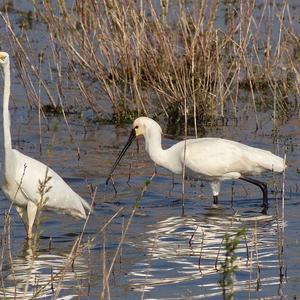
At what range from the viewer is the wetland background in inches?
277

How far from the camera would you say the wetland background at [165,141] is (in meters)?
7.04

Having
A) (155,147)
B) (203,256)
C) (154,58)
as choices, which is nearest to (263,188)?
(155,147)

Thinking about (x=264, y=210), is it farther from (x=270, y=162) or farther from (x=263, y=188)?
(x=270, y=162)

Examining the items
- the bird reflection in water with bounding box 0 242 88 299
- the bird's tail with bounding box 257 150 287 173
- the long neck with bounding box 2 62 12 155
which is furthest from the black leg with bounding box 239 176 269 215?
the long neck with bounding box 2 62 12 155

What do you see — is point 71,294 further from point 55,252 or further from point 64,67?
point 64,67

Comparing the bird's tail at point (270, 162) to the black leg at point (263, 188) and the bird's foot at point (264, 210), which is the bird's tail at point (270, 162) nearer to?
the black leg at point (263, 188)

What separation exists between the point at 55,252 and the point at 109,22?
4.48 m

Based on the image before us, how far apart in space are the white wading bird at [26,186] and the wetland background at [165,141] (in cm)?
19

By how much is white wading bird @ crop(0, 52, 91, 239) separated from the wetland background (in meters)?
0.19

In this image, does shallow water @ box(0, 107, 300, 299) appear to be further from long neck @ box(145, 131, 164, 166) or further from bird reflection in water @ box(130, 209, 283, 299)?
long neck @ box(145, 131, 164, 166)

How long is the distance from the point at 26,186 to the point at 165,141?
4126 mm

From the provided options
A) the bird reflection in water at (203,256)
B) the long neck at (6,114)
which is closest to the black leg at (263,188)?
the bird reflection in water at (203,256)

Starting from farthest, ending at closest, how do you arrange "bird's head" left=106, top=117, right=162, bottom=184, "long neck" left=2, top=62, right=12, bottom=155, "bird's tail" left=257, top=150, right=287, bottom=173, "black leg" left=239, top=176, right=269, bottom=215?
1. "bird's head" left=106, top=117, right=162, bottom=184
2. "bird's tail" left=257, top=150, right=287, bottom=173
3. "black leg" left=239, top=176, right=269, bottom=215
4. "long neck" left=2, top=62, right=12, bottom=155

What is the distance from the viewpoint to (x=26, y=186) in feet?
27.1
